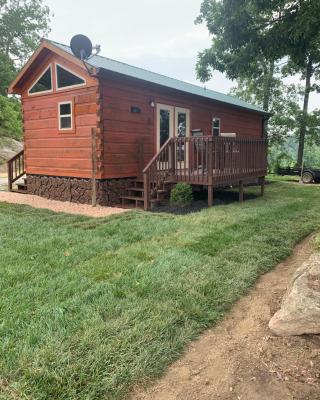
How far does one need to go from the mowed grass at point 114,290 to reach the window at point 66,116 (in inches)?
150

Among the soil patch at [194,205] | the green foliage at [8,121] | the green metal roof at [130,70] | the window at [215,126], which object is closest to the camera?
the soil patch at [194,205]

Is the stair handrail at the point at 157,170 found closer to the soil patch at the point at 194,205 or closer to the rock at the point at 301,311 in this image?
the soil patch at the point at 194,205

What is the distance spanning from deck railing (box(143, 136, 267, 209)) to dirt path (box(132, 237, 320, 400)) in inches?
208

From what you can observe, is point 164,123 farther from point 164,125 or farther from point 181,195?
point 181,195

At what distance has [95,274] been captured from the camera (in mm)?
3650

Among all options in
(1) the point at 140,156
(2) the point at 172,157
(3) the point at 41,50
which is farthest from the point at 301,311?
(3) the point at 41,50

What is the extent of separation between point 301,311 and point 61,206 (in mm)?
6955

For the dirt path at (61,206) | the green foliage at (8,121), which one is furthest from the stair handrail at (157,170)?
the green foliage at (8,121)

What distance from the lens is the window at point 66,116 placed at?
9227mm

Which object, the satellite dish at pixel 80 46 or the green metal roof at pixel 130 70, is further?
the green metal roof at pixel 130 70

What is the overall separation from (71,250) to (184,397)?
2.86 metres

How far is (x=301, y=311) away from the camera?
2.71 m

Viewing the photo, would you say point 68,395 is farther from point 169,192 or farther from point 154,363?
point 169,192

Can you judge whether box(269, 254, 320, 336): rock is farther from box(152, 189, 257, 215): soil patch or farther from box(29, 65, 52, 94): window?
box(29, 65, 52, 94): window
